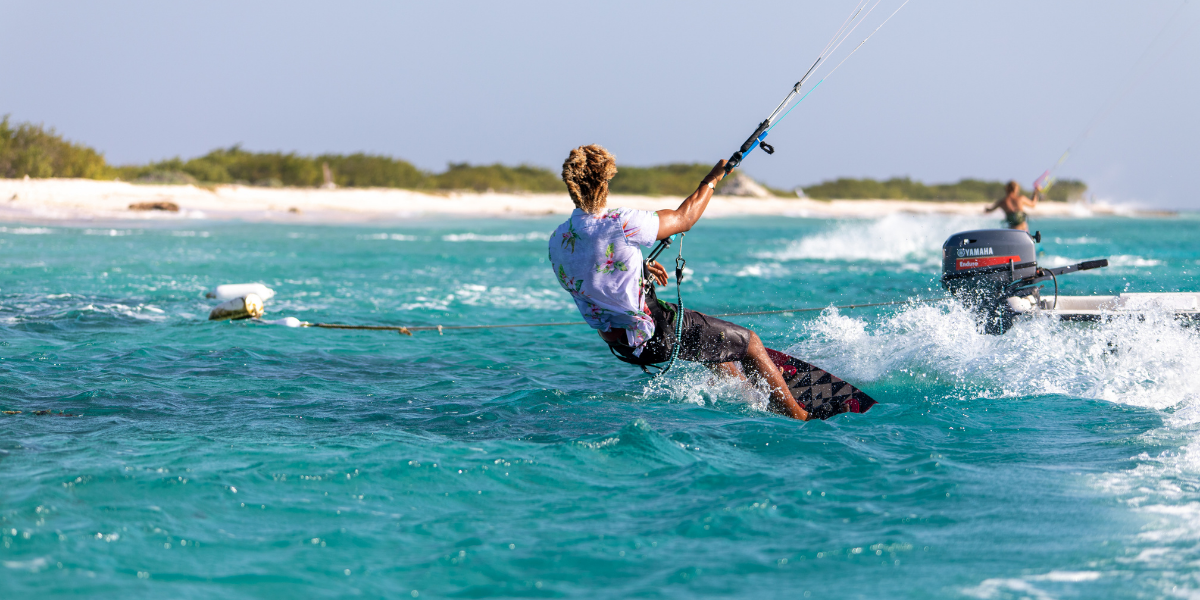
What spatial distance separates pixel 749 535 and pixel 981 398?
347cm

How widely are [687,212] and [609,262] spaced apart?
55cm

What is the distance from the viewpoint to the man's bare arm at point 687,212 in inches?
201

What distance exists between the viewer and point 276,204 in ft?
141

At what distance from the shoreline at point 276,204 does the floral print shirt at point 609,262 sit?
99.8 feet

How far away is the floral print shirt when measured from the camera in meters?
5.04

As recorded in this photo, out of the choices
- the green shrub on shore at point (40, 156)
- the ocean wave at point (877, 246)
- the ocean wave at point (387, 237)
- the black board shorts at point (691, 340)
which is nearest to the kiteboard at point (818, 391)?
the black board shorts at point (691, 340)

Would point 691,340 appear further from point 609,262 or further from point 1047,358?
point 1047,358

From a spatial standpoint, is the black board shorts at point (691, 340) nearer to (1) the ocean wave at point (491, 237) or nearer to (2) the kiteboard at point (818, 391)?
(2) the kiteboard at point (818, 391)

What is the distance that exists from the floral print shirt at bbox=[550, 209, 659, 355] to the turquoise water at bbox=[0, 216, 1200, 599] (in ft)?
2.38

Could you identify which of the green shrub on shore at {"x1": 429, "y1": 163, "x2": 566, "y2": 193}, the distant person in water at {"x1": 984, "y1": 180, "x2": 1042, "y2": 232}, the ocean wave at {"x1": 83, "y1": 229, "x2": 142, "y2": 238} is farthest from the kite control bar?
the green shrub on shore at {"x1": 429, "y1": 163, "x2": 566, "y2": 193}

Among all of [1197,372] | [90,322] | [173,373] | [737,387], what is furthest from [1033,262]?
[90,322]

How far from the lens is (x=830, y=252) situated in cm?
2522

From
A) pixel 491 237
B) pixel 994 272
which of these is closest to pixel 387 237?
pixel 491 237

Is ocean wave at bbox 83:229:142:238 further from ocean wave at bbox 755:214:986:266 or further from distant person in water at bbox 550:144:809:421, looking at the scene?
distant person in water at bbox 550:144:809:421
